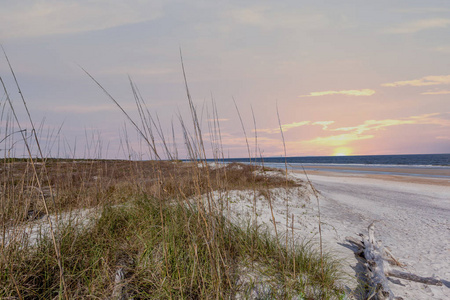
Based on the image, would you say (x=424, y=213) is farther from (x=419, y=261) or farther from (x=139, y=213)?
(x=139, y=213)

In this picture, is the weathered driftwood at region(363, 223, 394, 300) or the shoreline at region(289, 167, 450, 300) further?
the shoreline at region(289, 167, 450, 300)

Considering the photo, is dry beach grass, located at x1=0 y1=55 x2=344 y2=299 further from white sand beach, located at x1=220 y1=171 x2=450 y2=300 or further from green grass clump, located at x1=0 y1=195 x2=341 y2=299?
white sand beach, located at x1=220 y1=171 x2=450 y2=300

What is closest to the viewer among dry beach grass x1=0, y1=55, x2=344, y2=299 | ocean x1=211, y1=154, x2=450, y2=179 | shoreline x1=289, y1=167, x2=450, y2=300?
dry beach grass x1=0, y1=55, x2=344, y2=299

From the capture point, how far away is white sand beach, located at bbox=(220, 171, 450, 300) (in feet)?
11.8

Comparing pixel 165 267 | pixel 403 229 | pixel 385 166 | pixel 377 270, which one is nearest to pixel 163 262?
pixel 165 267

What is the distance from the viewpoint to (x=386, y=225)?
6.25 meters

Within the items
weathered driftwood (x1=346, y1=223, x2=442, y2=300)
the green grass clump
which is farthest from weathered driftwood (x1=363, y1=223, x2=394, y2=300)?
the green grass clump

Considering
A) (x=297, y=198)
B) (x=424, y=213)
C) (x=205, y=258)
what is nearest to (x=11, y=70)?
(x=205, y=258)

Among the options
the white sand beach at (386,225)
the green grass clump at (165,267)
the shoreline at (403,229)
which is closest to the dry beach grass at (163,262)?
the green grass clump at (165,267)

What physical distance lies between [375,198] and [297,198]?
3.96 m

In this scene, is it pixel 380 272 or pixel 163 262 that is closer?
pixel 163 262

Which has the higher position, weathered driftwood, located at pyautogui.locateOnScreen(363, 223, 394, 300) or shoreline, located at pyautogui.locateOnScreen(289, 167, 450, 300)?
weathered driftwood, located at pyautogui.locateOnScreen(363, 223, 394, 300)

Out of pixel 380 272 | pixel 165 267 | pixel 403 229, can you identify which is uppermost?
pixel 165 267

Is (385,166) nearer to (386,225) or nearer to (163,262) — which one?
(386,225)
